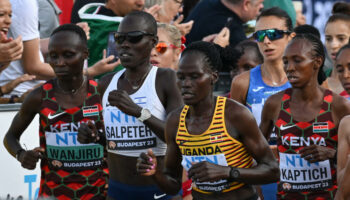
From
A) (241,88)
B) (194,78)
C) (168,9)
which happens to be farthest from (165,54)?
(194,78)

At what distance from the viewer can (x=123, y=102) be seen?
570cm

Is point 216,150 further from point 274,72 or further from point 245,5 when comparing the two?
point 245,5

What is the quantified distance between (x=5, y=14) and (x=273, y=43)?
8.61ft

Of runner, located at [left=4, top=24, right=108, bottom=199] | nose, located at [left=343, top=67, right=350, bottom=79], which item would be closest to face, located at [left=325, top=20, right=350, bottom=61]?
nose, located at [left=343, top=67, right=350, bottom=79]

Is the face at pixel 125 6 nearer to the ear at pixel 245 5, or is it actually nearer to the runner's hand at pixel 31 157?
the ear at pixel 245 5

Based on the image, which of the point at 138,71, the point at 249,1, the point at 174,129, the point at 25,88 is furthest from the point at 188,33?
the point at 174,129

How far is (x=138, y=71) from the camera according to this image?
611 cm

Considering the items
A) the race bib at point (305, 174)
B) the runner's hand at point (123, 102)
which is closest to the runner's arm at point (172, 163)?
the runner's hand at point (123, 102)

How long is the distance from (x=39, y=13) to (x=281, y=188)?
381cm

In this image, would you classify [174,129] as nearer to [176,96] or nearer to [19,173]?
[176,96]

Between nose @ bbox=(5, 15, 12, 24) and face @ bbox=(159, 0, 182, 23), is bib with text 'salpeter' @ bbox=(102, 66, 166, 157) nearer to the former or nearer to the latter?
nose @ bbox=(5, 15, 12, 24)

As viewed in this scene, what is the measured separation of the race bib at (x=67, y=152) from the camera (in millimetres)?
6035

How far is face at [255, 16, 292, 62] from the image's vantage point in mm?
7316

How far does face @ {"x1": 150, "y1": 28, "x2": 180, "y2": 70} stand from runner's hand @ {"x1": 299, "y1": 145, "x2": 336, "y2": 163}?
2.21 meters
